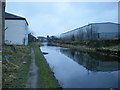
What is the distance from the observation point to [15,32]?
24.0 metres

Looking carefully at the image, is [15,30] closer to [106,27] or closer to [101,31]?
[101,31]

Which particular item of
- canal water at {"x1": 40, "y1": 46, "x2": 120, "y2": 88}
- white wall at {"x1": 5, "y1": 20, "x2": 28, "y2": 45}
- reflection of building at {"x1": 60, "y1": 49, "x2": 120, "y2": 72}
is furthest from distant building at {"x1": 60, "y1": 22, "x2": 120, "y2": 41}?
canal water at {"x1": 40, "y1": 46, "x2": 120, "y2": 88}

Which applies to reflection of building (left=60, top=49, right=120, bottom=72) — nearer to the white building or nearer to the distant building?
the white building

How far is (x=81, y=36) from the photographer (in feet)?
121

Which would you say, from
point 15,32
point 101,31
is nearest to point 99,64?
point 15,32

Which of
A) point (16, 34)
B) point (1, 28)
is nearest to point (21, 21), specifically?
point (16, 34)

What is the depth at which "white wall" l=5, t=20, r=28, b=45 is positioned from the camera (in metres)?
23.5

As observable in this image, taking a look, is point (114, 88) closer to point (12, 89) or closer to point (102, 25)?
point (12, 89)

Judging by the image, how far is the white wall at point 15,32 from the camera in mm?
23484

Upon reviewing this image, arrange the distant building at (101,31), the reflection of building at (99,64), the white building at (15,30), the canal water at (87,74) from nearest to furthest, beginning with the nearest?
the canal water at (87,74) < the reflection of building at (99,64) < the white building at (15,30) < the distant building at (101,31)

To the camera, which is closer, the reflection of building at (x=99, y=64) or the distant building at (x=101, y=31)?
the reflection of building at (x=99, y=64)

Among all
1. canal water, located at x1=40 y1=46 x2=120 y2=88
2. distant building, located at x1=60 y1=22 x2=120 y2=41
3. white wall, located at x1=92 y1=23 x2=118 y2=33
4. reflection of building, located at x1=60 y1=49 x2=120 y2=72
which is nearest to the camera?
canal water, located at x1=40 y1=46 x2=120 y2=88

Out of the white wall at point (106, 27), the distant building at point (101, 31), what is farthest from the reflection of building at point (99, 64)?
the white wall at point (106, 27)

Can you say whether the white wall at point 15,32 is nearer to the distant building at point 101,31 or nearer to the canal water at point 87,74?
the canal water at point 87,74
